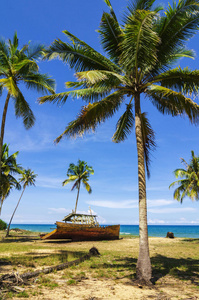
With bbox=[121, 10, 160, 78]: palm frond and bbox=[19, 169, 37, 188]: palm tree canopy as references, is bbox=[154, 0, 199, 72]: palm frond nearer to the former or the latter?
bbox=[121, 10, 160, 78]: palm frond

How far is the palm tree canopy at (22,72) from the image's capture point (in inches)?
519

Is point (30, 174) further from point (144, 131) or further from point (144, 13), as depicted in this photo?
point (144, 13)

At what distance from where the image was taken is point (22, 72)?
45.0 feet

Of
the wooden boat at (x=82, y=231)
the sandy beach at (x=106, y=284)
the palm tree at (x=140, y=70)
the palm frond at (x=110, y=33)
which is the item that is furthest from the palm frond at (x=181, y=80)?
the wooden boat at (x=82, y=231)

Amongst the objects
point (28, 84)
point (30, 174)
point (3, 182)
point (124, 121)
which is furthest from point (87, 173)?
point (124, 121)

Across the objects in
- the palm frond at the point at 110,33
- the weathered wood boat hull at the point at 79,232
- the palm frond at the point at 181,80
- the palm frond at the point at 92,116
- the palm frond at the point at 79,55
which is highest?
the palm frond at the point at 110,33

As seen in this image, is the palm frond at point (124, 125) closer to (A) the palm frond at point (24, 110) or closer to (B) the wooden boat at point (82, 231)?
(A) the palm frond at point (24, 110)

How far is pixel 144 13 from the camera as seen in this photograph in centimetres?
749

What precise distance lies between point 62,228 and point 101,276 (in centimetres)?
1437

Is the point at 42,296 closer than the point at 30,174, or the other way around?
the point at 42,296

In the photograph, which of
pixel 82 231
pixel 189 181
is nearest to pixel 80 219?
pixel 82 231

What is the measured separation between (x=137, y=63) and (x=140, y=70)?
2.14ft

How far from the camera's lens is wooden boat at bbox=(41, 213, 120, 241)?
2253 cm

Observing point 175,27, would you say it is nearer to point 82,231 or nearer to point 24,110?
point 24,110
